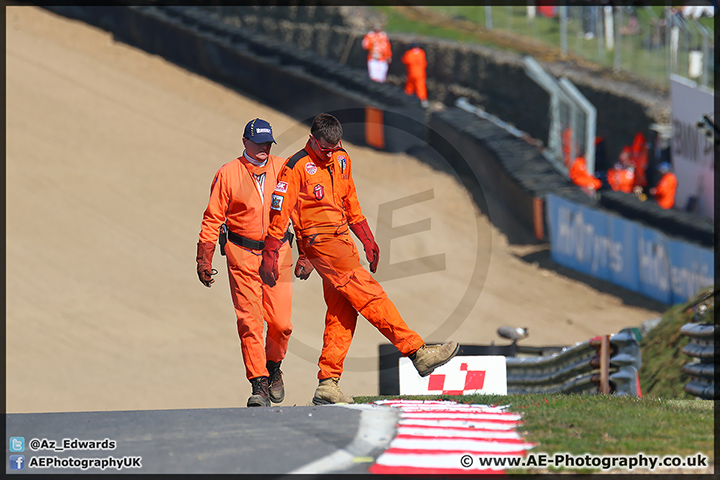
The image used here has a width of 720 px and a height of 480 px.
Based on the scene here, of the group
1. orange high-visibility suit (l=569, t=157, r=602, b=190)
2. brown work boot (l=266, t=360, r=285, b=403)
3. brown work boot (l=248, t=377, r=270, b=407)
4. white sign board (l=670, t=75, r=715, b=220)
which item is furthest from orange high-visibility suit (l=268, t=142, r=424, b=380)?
orange high-visibility suit (l=569, t=157, r=602, b=190)

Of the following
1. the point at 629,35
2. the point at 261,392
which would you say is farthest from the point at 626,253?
the point at 261,392

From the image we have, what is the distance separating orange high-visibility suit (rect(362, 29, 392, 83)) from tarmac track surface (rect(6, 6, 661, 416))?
356cm

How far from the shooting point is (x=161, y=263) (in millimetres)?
16594

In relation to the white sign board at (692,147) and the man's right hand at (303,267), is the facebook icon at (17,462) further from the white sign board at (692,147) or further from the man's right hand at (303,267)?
A: the white sign board at (692,147)

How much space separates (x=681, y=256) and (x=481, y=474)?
40.0ft

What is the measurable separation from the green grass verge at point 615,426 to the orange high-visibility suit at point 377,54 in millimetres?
20985

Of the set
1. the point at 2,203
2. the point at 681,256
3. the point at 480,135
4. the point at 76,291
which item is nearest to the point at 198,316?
the point at 76,291

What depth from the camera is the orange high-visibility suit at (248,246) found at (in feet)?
23.0

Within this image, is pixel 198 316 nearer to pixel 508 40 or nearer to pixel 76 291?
pixel 76 291

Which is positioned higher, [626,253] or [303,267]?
[303,267]

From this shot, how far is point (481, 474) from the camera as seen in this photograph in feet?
15.2

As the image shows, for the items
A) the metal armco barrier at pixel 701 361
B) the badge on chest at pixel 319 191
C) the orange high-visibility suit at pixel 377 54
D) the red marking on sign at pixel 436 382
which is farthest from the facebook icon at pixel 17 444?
the orange high-visibility suit at pixel 377 54

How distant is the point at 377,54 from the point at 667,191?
1071 centimetres

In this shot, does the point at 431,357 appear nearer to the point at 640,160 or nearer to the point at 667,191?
the point at 667,191
